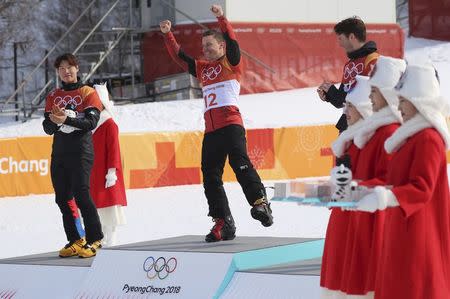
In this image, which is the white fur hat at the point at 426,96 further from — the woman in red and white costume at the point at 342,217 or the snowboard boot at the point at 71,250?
the snowboard boot at the point at 71,250

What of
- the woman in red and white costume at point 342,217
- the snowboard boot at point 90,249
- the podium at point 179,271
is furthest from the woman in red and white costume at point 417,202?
the snowboard boot at point 90,249

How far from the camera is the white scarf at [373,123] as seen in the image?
250 inches

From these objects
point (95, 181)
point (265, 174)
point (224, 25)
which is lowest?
point (265, 174)

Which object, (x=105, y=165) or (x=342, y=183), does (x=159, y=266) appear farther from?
(x=342, y=183)

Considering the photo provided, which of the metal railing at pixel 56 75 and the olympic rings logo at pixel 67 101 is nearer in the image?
the olympic rings logo at pixel 67 101

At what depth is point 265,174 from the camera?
21.3m

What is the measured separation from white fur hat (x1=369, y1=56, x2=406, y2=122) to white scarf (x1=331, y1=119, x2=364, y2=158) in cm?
23

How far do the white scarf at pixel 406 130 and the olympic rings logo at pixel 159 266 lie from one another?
333 cm

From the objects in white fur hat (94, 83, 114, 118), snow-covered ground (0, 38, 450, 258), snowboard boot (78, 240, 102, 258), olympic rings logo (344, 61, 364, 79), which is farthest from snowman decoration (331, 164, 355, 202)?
white fur hat (94, 83, 114, 118)

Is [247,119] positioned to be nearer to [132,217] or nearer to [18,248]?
[132,217]

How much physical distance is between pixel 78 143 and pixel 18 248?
2982mm

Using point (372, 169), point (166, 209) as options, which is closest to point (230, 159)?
point (372, 169)

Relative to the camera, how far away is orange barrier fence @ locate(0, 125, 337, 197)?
19047 millimetres

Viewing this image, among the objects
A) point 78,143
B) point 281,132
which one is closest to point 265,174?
point 281,132
